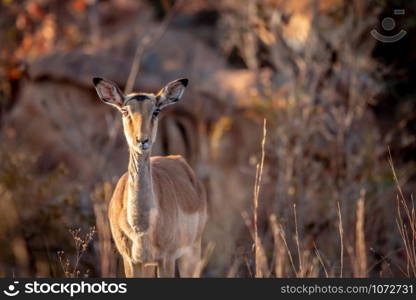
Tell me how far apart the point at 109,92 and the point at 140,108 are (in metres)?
0.52

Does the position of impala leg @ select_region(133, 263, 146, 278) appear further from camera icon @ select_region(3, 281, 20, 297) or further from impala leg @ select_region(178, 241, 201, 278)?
camera icon @ select_region(3, 281, 20, 297)

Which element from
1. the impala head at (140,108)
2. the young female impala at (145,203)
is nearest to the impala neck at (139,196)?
the young female impala at (145,203)

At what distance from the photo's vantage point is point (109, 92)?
736cm

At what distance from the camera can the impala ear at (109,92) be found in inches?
288

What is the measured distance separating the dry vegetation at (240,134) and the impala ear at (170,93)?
280 cm

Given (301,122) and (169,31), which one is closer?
(301,122)

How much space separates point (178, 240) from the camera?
25.3 ft

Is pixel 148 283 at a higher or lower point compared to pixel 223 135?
lower

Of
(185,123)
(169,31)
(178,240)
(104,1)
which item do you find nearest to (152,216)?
(178,240)

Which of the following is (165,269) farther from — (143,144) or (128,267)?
(143,144)

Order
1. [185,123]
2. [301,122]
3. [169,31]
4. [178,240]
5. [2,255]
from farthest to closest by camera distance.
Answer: [169,31]
[185,123]
[301,122]
[2,255]
[178,240]

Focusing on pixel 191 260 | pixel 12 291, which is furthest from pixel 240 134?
pixel 12 291

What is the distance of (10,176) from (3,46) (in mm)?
5272

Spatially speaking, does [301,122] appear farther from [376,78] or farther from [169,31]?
[169,31]
